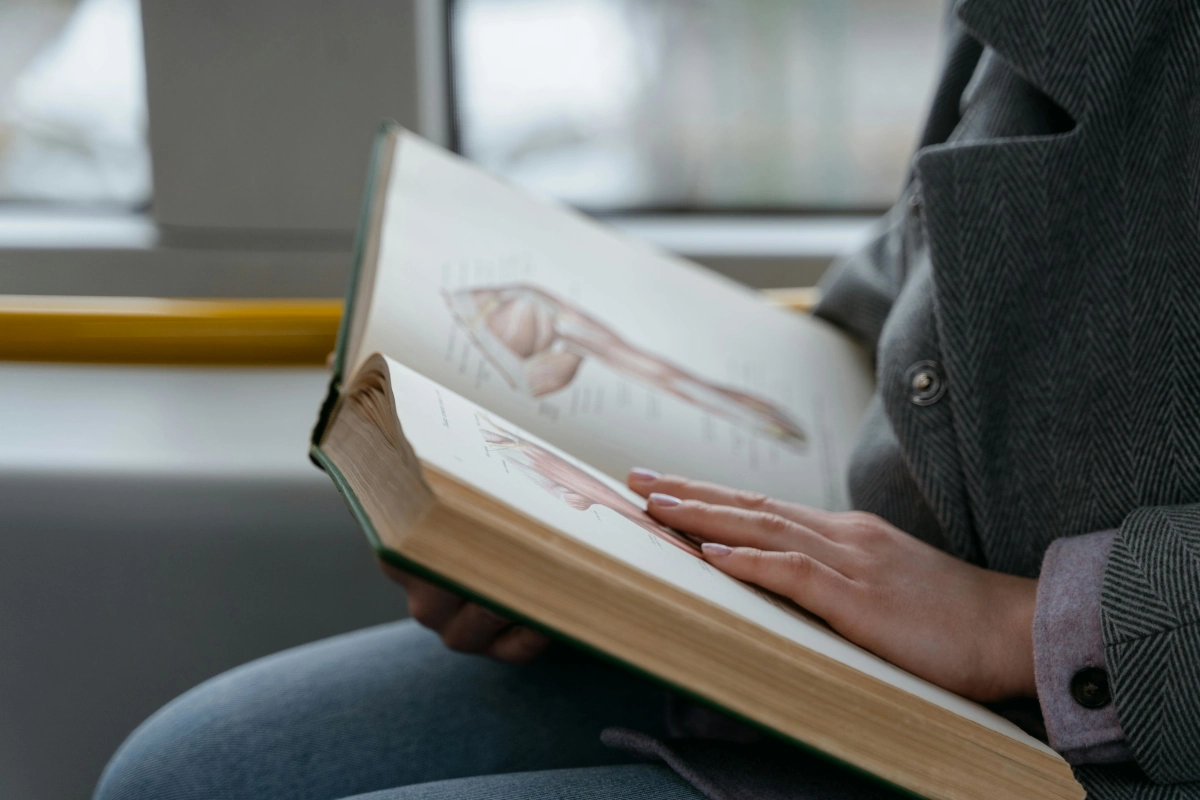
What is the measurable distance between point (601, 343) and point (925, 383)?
0.19m

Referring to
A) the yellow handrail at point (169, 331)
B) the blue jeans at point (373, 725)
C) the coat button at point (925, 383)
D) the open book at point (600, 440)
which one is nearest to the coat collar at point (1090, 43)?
the coat button at point (925, 383)

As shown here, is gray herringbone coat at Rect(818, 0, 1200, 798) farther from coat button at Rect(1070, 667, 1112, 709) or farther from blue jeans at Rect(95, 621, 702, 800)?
blue jeans at Rect(95, 621, 702, 800)

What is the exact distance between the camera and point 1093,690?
1.20 feet

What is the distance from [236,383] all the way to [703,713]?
0.69m

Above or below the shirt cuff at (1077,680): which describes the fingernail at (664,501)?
above

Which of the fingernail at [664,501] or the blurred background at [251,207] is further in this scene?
the blurred background at [251,207]

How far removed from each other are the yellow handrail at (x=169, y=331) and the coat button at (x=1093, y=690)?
2.14ft

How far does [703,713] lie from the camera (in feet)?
1.50

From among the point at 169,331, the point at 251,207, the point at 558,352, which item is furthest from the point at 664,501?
the point at 251,207

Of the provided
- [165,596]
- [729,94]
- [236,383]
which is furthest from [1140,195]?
[729,94]

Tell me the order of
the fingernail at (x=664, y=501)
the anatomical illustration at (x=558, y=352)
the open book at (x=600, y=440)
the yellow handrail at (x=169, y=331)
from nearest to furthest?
the open book at (x=600, y=440) → the fingernail at (x=664, y=501) → the anatomical illustration at (x=558, y=352) → the yellow handrail at (x=169, y=331)

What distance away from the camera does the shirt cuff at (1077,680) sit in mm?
365

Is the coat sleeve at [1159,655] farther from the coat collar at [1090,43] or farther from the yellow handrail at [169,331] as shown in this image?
the yellow handrail at [169,331]

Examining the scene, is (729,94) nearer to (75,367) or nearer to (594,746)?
(75,367)
